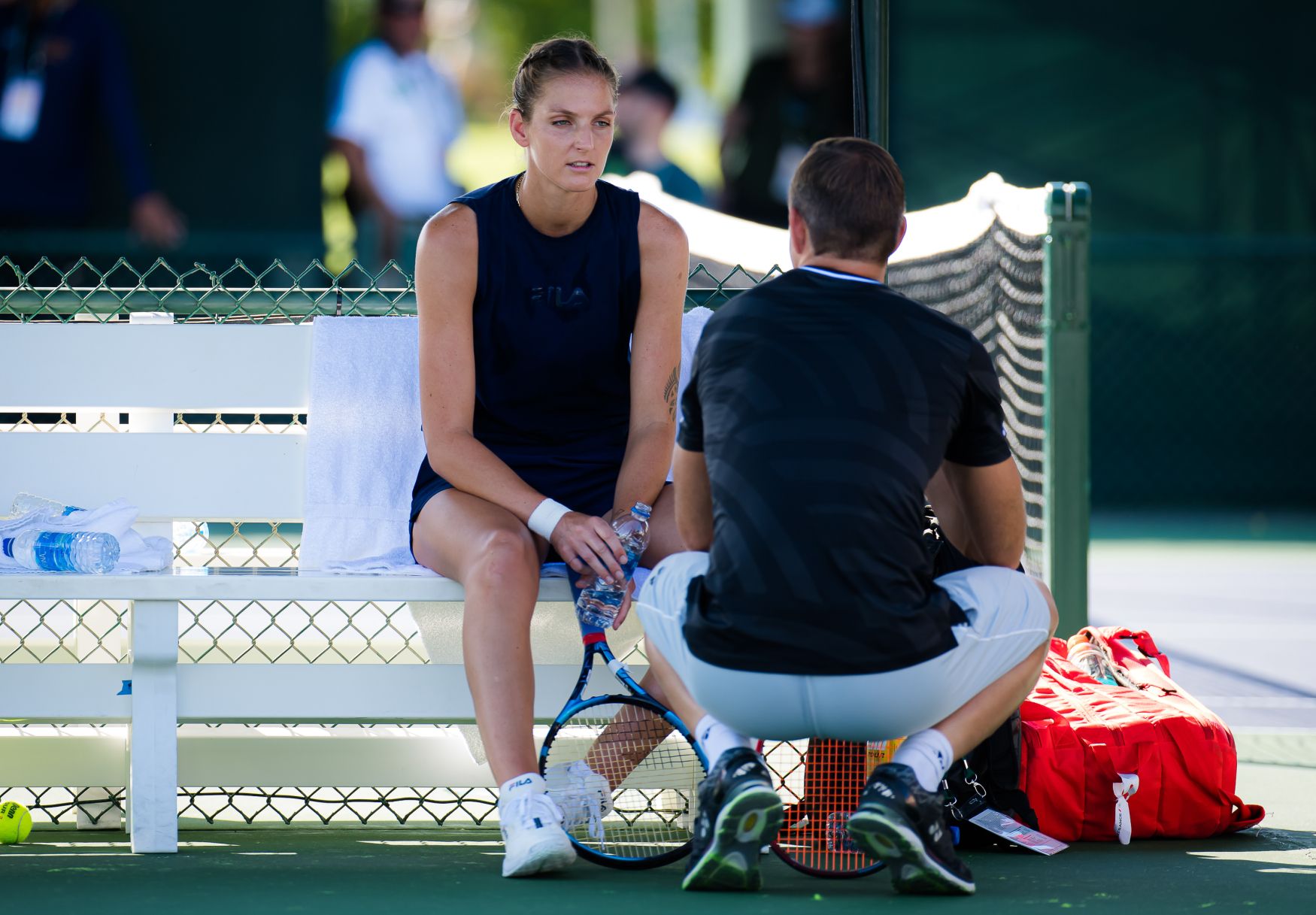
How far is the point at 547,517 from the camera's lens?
3.27 metres

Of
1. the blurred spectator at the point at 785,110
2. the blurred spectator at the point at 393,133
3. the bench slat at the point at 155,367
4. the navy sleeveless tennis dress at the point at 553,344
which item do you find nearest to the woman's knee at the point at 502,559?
the navy sleeveless tennis dress at the point at 553,344

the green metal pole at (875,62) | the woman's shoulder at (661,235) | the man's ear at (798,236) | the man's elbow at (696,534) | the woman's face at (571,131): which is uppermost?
the green metal pole at (875,62)

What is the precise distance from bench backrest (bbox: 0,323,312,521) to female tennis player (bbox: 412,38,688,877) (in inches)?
18.3

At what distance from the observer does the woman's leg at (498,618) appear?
307cm

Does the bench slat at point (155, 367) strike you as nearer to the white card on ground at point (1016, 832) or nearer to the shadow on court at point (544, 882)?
the shadow on court at point (544, 882)

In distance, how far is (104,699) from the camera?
3.37 m

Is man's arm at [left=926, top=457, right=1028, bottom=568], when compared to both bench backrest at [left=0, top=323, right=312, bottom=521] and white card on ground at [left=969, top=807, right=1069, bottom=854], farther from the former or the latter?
bench backrest at [left=0, top=323, right=312, bottom=521]

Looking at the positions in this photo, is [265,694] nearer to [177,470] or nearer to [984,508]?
[177,470]

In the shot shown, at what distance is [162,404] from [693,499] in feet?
4.63

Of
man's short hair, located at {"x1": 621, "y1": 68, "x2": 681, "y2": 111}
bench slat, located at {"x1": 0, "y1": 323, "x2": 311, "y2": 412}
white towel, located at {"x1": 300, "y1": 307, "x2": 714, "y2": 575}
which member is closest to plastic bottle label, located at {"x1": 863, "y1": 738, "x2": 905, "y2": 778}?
white towel, located at {"x1": 300, "y1": 307, "x2": 714, "y2": 575}

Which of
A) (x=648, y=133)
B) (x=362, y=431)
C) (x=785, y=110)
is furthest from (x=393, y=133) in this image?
(x=362, y=431)

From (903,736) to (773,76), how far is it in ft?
25.6

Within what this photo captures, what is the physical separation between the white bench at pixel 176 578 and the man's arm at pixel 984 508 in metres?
0.77

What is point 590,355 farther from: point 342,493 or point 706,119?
point 706,119
